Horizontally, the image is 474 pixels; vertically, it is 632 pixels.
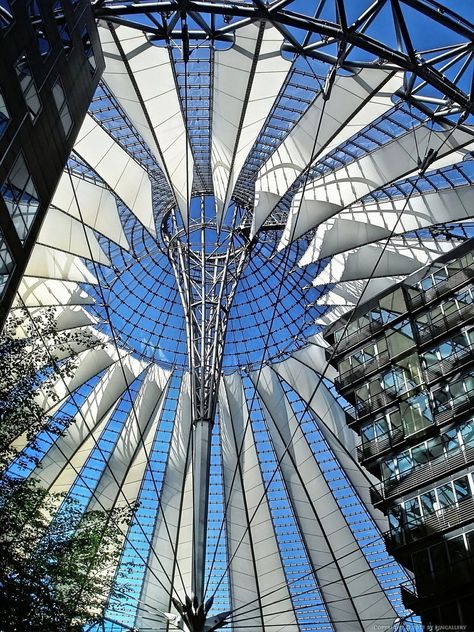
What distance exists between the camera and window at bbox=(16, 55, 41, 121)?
1484 cm

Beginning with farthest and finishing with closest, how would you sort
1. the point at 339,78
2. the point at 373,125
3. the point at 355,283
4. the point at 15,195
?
1. the point at 355,283
2. the point at 373,125
3. the point at 339,78
4. the point at 15,195

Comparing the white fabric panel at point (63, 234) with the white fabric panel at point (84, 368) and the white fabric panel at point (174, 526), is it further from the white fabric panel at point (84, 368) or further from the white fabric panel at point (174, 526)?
the white fabric panel at point (174, 526)

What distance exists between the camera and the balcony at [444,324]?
25719 mm

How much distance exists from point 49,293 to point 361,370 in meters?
15.2

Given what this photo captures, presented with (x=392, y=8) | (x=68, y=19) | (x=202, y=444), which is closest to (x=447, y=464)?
(x=202, y=444)

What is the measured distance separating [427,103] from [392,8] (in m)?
5.71

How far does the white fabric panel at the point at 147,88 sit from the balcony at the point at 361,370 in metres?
10.3

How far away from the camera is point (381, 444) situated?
85.3 ft

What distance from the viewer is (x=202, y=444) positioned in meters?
26.4

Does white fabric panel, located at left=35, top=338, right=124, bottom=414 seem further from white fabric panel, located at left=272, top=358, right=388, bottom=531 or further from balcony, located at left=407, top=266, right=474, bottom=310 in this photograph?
balcony, located at left=407, top=266, right=474, bottom=310

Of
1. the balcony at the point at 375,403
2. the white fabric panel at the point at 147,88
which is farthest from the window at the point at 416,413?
the white fabric panel at the point at 147,88

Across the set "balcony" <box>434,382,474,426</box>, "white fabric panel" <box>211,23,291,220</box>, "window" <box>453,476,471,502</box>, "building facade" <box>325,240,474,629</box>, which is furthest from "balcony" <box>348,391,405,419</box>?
"white fabric panel" <box>211,23,291,220</box>

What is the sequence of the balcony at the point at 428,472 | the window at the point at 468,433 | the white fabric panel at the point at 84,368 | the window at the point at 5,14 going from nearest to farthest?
the window at the point at 5,14 → the balcony at the point at 428,472 → the window at the point at 468,433 → the white fabric panel at the point at 84,368

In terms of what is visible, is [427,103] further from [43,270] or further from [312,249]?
[43,270]
